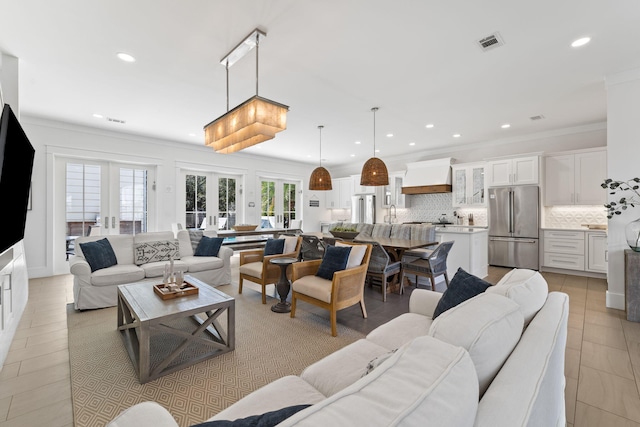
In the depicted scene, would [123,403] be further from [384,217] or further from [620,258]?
[384,217]

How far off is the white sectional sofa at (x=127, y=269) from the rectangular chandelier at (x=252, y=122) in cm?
160

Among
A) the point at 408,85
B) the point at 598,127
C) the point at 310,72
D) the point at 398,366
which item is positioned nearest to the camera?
the point at 398,366

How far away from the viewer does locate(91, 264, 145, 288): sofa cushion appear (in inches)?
138

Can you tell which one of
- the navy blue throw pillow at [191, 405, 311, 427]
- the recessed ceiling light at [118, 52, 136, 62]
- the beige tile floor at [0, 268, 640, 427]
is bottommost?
the beige tile floor at [0, 268, 640, 427]

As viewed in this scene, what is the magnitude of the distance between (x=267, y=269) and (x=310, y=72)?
2.49m

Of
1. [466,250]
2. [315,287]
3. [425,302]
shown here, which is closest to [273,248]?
[315,287]

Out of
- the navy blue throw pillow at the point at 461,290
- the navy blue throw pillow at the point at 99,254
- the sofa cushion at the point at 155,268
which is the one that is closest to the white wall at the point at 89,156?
the navy blue throw pillow at the point at 99,254

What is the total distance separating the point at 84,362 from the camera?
2.32m

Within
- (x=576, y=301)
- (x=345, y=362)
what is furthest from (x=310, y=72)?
(x=576, y=301)

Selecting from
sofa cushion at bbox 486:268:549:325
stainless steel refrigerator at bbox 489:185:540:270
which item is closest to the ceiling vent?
sofa cushion at bbox 486:268:549:325

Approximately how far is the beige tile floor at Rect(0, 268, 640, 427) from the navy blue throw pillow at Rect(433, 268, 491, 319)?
0.93m

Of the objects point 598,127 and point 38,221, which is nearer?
point 38,221

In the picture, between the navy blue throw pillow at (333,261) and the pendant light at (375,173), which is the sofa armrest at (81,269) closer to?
the navy blue throw pillow at (333,261)

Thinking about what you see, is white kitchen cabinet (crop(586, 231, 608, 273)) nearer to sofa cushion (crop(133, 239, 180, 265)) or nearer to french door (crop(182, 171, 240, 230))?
sofa cushion (crop(133, 239, 180, 265))
